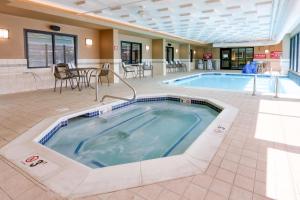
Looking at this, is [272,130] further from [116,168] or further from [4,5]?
[4,5]

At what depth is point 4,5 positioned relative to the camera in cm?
533

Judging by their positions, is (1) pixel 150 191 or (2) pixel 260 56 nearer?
(1) pixel 150 191

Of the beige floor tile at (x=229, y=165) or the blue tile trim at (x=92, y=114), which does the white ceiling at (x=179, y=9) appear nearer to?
the blue tile trim at (x=92, y=114)

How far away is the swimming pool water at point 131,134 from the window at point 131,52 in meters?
5.96

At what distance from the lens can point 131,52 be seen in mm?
11828

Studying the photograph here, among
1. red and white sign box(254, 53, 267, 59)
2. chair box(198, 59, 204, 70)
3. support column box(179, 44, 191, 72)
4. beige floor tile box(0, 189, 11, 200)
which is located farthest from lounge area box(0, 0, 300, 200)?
chair box(198, 59, 204, 70)

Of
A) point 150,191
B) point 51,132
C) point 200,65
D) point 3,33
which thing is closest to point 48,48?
point 3,33

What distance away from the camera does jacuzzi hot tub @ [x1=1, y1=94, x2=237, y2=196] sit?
203 centimetres

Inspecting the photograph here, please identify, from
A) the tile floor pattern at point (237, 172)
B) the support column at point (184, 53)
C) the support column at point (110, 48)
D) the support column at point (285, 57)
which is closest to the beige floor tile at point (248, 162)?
the tile floor pattern at point (237, 172)

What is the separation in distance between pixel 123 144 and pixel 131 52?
28.6 ft

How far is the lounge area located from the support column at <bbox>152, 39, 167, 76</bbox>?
2340 millimetres

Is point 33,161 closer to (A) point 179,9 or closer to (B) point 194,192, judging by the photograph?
(B) point 194,192

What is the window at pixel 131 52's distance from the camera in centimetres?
1127

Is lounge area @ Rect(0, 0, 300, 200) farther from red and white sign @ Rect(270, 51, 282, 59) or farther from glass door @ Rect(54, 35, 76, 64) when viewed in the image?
red and white sign @ Rect(270, 51, 282, 59)
